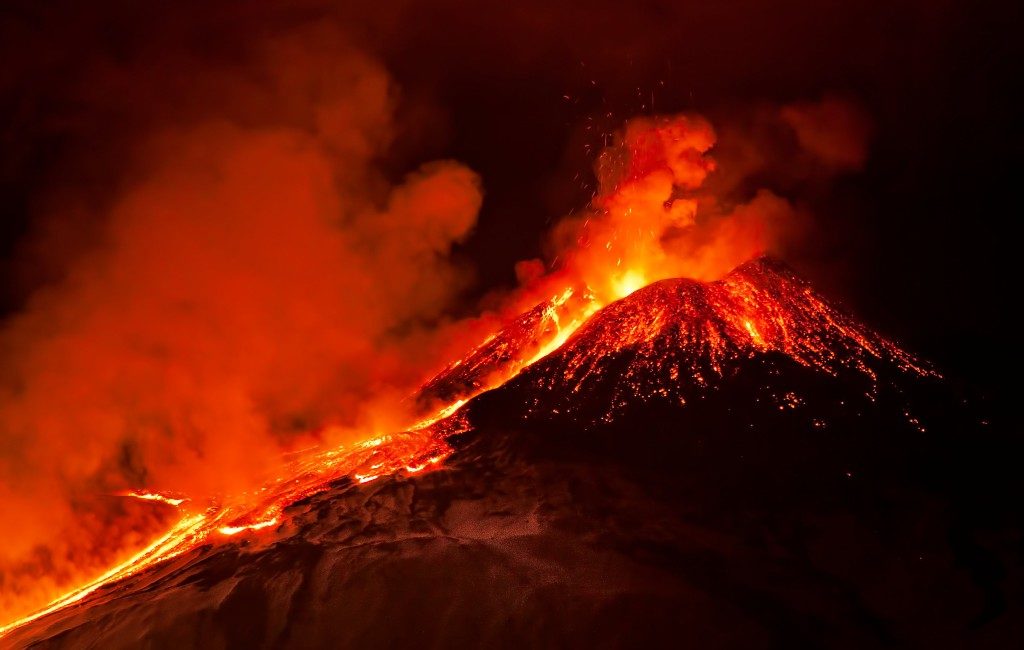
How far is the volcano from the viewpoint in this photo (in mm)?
11797

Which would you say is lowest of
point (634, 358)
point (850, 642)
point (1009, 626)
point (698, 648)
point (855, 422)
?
point (1009, 626)

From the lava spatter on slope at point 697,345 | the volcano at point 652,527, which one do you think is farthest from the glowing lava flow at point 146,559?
the lava spatter on slope at point 697,345

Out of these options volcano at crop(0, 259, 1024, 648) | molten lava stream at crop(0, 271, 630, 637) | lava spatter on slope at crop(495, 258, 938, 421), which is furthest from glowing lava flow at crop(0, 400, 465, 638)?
lava spatter on slope at crop(495, 258, 938, 421)

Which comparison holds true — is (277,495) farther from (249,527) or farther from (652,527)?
(652,527)

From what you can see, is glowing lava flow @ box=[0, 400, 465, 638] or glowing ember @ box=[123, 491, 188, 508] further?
glowing ember @ box=[123, 491, 188, 508]

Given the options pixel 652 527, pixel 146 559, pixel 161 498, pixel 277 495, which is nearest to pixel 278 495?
pixel 277 495

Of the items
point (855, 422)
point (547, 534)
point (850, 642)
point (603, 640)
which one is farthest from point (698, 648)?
A: point (855, 422)

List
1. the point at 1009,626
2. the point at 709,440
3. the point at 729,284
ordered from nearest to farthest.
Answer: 1. the point at 1009,626
2. the point at 709,440
3. the point at 729,284

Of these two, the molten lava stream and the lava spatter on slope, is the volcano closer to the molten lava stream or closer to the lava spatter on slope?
the lava spatter on slope

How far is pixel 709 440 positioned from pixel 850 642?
6.41 meters

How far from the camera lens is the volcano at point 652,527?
11.8m

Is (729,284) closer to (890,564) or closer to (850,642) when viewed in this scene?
(890,564)

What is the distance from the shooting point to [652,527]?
14.3m

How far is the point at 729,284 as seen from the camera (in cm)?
2494
